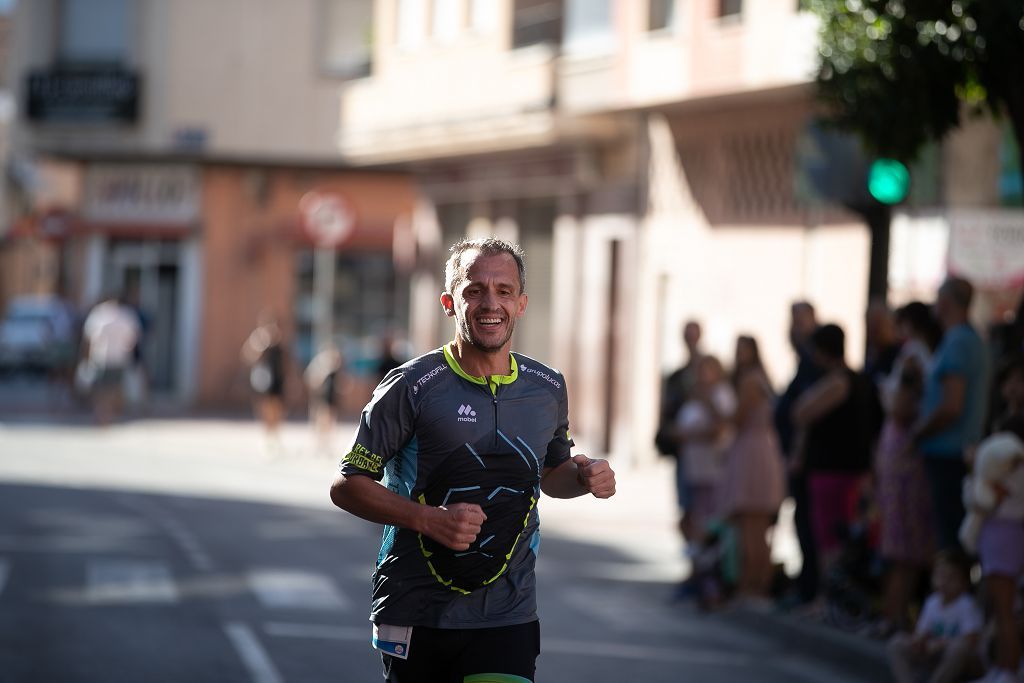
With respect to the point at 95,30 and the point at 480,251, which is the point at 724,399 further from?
the point at 95,30

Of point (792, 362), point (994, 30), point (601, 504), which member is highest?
point (994, 30)

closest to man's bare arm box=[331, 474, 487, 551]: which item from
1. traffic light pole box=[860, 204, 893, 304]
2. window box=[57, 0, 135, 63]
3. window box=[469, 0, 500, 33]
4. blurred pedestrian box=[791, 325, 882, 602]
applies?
traffic light pole box=[860, 204, 893, 304]

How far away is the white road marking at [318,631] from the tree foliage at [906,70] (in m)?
4.01

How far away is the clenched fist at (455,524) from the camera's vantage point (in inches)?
209

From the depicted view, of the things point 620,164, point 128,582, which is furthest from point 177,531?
point 620,164

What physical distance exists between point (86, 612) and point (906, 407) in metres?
5.02

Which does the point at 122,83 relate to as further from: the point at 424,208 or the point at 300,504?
the point at 300,504

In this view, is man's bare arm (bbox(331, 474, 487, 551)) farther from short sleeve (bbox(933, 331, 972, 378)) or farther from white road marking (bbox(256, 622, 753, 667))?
white road marking (bbox(256, 622, 753, 667))

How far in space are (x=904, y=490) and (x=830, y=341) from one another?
1.30 meters

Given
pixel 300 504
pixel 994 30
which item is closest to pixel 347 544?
pixel 300 504

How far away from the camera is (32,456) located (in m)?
24.5

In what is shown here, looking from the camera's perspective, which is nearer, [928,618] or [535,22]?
[928,618]

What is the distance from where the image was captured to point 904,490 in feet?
37.6

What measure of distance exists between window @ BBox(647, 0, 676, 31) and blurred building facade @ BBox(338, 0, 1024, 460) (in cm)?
3
